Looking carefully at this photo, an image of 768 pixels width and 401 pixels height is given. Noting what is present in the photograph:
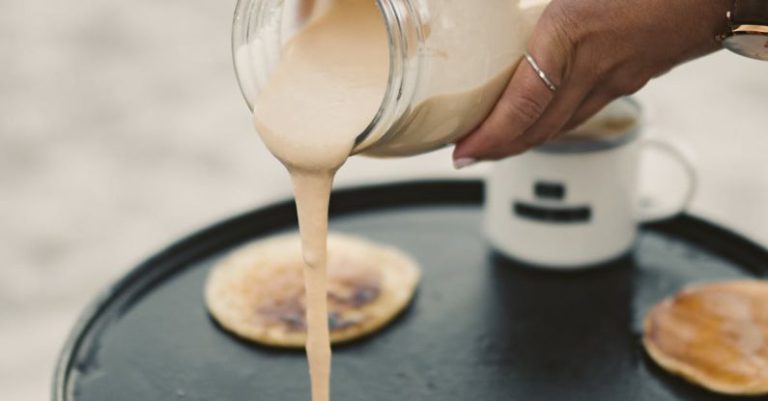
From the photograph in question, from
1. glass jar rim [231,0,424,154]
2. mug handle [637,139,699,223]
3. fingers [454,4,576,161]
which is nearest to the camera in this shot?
glass jar rim [231,0,424,154]

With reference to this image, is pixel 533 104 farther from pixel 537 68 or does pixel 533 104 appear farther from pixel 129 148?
pixel 129 148

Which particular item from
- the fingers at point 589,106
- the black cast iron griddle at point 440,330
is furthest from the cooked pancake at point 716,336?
the fingers at point 589,106

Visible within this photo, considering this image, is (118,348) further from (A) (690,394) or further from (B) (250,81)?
(A) (690,394)

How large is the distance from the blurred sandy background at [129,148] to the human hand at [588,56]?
49.5 inches

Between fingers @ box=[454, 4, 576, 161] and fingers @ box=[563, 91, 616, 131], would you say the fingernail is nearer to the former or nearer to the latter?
fingers @ box=[454, 4, 576, 161]

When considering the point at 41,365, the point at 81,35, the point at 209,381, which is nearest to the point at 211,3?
the point at 81,35

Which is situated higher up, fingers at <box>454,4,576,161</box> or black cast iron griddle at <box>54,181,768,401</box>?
fingers at <box>454,4,576,161</box>

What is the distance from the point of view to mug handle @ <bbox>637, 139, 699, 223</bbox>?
1.32 m

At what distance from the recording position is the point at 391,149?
956 mm

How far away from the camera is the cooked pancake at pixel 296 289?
3.90 ft

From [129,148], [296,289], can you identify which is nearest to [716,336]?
[296,289]

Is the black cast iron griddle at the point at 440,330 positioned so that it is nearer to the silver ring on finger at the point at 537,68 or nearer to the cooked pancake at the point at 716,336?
the cooked pancake at the point at 716,336

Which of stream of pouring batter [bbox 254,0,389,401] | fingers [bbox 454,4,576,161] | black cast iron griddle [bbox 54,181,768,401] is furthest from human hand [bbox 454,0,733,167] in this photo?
black cast iron griddle [bbox 54,181,768,401]

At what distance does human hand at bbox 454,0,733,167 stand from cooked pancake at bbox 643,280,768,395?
0.96 feet
